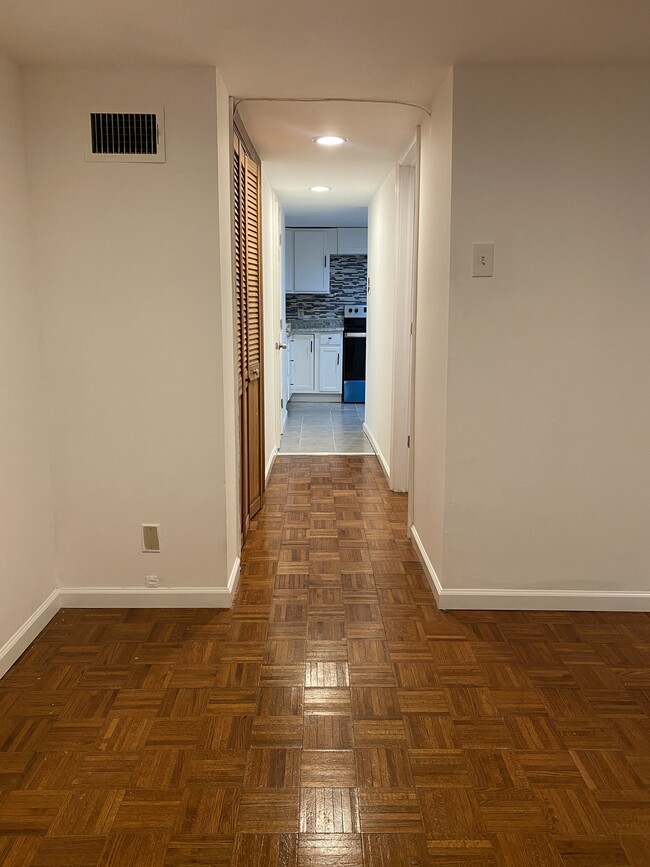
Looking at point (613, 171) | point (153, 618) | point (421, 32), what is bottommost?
point (153, 618)

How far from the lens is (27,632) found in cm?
250

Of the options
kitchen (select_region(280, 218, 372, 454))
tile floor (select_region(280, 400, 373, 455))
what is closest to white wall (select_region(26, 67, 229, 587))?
tile floor (select_region(280, 400, 373, 455))

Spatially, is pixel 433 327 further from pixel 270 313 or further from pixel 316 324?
pixel 316 324

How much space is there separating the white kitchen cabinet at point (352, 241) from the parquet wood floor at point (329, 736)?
6271 millimetres

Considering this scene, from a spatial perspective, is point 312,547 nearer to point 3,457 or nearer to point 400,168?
point 3,457

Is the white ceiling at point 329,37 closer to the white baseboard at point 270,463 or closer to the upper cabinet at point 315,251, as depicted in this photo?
the white baseboard at point 270,463

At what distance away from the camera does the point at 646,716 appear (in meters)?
2.09

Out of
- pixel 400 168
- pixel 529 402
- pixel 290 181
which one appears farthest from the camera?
pixel 290 181

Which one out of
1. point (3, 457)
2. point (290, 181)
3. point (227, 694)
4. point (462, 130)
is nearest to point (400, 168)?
point (290, 181)

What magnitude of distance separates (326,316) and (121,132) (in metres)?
6.68

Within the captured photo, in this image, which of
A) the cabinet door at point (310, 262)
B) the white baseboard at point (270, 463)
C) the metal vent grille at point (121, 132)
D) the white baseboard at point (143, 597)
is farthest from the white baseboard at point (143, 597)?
the cabinet door at point (310, 262)

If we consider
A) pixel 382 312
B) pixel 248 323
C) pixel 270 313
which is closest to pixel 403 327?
pixel 382 312

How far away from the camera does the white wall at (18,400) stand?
2.34 metres

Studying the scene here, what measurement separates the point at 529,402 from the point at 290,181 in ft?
10.0
